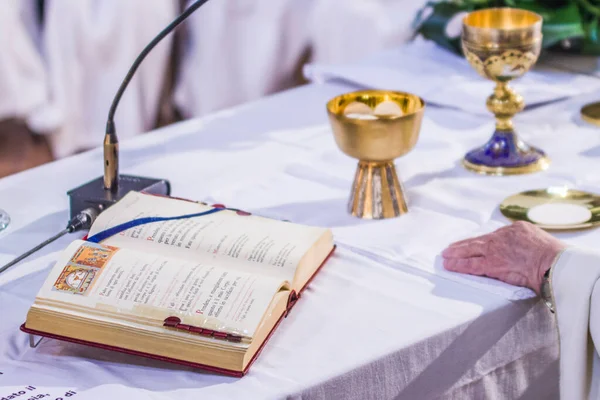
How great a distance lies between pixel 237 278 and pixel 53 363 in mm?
199

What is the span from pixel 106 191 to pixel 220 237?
0.87 ft

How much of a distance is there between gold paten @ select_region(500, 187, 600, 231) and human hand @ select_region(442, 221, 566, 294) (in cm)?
10

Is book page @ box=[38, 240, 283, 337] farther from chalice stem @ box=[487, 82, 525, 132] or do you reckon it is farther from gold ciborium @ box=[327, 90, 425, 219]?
chalice stem @ box=[487, 82, 525, 132]

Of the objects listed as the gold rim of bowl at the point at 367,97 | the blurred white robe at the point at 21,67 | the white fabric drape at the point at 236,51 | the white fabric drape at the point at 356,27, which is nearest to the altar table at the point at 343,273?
the gold rim of bowl at the point at 367,97

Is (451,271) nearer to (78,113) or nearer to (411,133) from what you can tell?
(411,133)

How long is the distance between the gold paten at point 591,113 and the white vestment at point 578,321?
0.63 m

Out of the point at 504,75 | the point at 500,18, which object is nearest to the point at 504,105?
the point at 504,75

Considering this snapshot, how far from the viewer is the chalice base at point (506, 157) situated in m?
1.34

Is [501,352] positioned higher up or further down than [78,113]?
higher up

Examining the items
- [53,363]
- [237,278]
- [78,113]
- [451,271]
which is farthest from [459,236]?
[78,113]

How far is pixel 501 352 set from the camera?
3.23 feet

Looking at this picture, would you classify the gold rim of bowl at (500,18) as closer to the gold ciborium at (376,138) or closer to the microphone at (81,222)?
the gold ciborium at (376,138)

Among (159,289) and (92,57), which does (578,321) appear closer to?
(159,289)

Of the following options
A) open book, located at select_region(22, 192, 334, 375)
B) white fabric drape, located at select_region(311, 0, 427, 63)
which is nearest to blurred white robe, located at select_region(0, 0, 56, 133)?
white fabric drape, located at select_region(311, 0, 427, 63)
